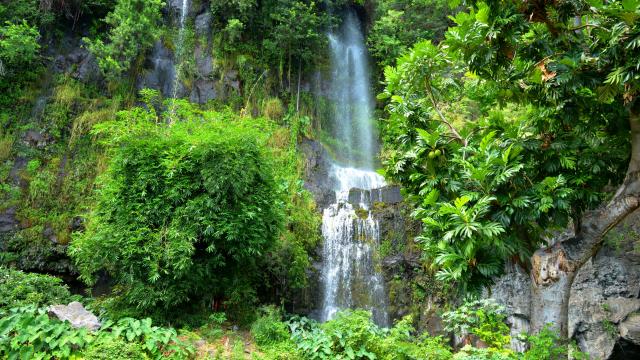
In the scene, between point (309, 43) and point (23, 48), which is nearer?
A: point (23, 48)

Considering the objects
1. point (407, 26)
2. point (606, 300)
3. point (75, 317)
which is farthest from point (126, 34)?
point (606, 300)

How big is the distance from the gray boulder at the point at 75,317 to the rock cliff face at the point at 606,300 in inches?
230

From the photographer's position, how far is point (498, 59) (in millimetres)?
4824

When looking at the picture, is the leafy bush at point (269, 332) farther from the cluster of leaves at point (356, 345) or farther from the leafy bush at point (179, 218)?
the leafy bush at point (179, 218)

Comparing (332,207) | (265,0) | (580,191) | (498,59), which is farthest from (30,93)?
(580,191)

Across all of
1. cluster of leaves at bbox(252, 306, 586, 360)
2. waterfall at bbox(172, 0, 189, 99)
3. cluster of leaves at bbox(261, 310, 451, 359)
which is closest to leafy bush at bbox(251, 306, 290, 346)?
cluster of leaves at bbox(252, 306, 586, 360)

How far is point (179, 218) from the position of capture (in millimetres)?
7559

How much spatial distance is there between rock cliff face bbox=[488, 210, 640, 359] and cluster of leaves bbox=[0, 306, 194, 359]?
5.09 meters

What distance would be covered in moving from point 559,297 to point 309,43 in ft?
47.0

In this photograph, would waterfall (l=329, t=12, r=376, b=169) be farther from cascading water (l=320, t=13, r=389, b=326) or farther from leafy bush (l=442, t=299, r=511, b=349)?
leafy bush (l=442, t=299, r=511, b=349)

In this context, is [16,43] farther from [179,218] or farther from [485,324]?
[485,324]

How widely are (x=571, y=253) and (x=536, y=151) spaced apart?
1153mm

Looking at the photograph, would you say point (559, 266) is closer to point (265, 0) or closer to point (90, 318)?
point (90, 318)

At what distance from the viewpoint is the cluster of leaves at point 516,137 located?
13.8ft
